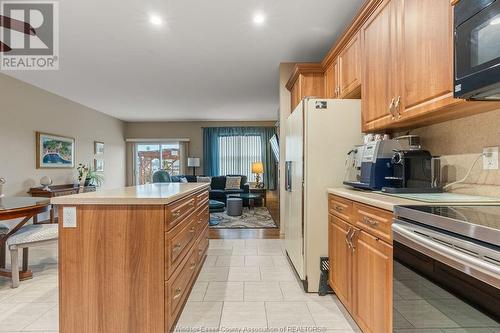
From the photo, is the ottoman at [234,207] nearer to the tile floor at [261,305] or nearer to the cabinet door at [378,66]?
the tile floor at [261,305]

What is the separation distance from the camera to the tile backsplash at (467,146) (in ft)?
4.91

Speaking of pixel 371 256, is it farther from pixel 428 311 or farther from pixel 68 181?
pixel 68 181

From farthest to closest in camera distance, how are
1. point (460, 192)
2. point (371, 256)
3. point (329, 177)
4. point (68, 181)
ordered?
point (68, 181)
point (329, 177)
point (460, 192)
point (371, 256)

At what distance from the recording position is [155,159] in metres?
9.23

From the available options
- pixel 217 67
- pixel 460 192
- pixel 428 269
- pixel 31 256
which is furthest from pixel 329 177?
pixel 31 256

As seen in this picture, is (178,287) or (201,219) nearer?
(178,287)

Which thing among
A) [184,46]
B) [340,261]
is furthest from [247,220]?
[340,261]

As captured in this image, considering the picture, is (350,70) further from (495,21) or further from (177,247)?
(177,247)

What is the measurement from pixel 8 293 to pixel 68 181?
4.21 meters

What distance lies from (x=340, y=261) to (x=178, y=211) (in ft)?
3.99

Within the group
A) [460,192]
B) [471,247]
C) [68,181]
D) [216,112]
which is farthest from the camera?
[216,112]

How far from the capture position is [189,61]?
3.96 m

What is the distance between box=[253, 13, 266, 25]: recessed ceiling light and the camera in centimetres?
278

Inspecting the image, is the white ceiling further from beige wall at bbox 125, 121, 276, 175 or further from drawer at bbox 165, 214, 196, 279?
beige wall at bbox 125, 121, 276, 175
